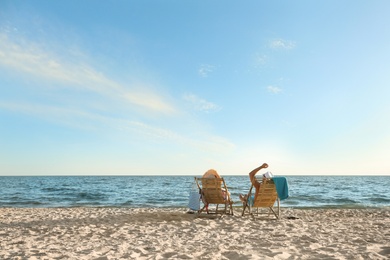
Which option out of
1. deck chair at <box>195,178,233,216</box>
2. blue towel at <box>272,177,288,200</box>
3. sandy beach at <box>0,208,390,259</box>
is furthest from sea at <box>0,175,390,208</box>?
sandy beach at <box>0,208,390,259</box>

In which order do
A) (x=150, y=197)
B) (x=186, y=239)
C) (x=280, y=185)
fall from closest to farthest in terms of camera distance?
(x=186, y=239) → (x=280, y=185) → (x=150, y=197)

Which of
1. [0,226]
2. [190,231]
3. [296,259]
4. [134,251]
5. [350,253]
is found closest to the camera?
[296,259]

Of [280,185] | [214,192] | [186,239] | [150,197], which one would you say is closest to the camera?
[186,239]

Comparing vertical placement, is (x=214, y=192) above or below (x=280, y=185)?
below

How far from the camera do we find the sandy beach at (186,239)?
15.3ft

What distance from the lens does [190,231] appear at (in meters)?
6.77

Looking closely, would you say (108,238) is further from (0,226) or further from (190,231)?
(0,226)

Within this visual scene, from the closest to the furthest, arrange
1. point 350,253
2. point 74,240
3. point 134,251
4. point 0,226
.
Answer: point 350,253 < point 134,251 < point 74,240 < point 0,226

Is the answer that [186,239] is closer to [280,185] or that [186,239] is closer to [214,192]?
[214,192]

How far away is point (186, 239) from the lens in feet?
19.4

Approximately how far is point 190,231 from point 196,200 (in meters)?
2.56

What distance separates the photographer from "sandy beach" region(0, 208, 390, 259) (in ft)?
15.3

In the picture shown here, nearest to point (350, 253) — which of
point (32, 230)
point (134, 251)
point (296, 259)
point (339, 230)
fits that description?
point (296, 259)

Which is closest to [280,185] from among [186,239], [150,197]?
[186,239]
